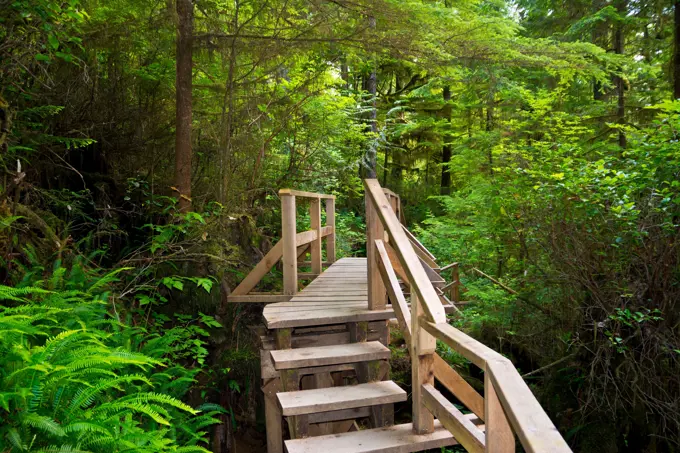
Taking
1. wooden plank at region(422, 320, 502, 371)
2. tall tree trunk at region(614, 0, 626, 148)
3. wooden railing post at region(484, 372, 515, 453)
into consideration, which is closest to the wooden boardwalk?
wooden plank at region(422, 320, 502, 371)

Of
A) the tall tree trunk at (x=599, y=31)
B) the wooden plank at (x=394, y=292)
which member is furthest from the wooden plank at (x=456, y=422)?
the tall tree trunk at (x=599, y=31)

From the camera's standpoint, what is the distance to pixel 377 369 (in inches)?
156

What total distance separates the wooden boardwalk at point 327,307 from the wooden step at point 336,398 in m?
0.70

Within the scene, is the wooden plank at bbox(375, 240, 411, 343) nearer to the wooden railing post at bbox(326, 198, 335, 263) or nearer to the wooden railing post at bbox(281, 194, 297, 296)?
the wooden railing post at bbox(281, 194, 297, 296)

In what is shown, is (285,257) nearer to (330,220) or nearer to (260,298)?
(260,298)

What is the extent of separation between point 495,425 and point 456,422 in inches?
25.8

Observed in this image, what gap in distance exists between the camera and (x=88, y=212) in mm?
5664

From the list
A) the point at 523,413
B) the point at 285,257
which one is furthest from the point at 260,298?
the point at 523,413

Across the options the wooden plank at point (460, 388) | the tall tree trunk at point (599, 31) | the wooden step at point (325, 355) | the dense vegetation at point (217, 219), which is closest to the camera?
the wooden plank at point (460, 388)

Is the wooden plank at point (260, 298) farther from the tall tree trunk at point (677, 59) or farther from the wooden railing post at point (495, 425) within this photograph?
the tall tree trunk at point (677, 59)

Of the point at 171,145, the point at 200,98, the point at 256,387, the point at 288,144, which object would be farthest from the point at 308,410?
the point at 288,144

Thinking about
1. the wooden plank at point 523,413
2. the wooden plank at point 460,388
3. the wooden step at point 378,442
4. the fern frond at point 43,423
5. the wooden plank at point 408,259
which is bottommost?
the wooden step at point 378,442

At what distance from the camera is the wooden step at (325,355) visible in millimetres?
3783

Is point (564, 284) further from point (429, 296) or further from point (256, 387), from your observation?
point (256, 387)
